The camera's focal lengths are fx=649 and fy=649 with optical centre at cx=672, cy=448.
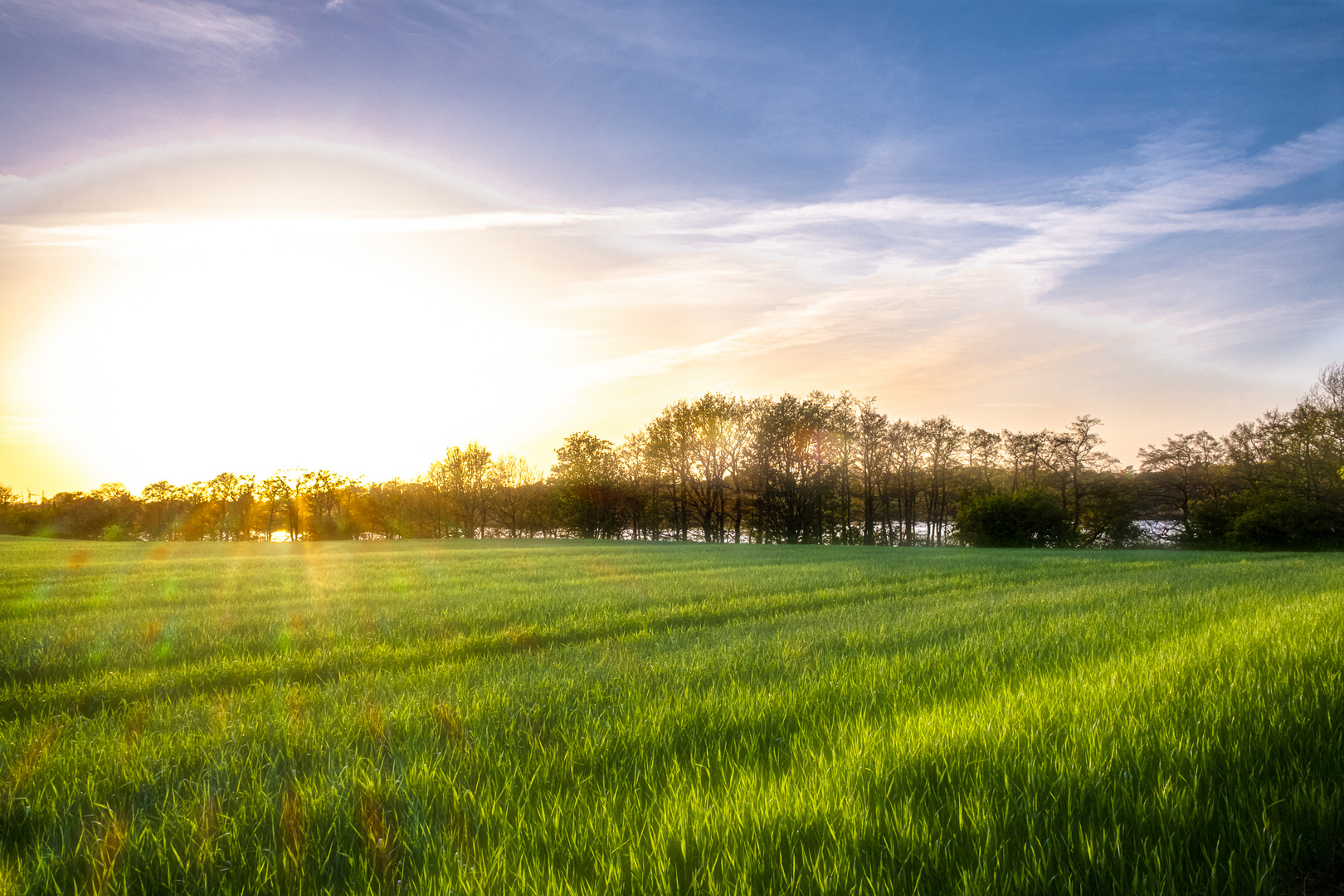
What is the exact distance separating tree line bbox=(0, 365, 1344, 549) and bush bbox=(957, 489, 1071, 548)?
12 centimetres

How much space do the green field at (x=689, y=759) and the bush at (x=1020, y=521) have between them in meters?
42.9

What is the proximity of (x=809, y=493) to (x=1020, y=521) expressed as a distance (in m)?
18.9

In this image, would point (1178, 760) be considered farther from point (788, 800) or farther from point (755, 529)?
point (755, 529)

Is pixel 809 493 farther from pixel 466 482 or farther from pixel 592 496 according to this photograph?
pixel 466 482

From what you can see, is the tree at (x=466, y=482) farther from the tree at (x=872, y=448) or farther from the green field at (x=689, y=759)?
the green field at (x=689, y=759)

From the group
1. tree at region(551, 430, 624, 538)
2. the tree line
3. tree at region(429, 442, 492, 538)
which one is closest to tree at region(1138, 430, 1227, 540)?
the tree line

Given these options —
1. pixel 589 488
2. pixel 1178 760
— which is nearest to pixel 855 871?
pixel 1178 760

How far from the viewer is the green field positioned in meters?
2.63

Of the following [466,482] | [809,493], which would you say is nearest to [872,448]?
[809,493]

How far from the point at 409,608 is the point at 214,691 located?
4950mm

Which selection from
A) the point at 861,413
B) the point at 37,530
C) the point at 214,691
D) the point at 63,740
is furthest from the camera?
the point at 37,530

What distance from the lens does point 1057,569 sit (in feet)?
62.2

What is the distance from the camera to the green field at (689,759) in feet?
8.62

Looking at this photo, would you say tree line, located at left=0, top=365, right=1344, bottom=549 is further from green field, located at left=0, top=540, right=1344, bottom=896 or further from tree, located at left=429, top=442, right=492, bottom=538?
green field, located at left=0, top=540, right=1344, bottom=896
